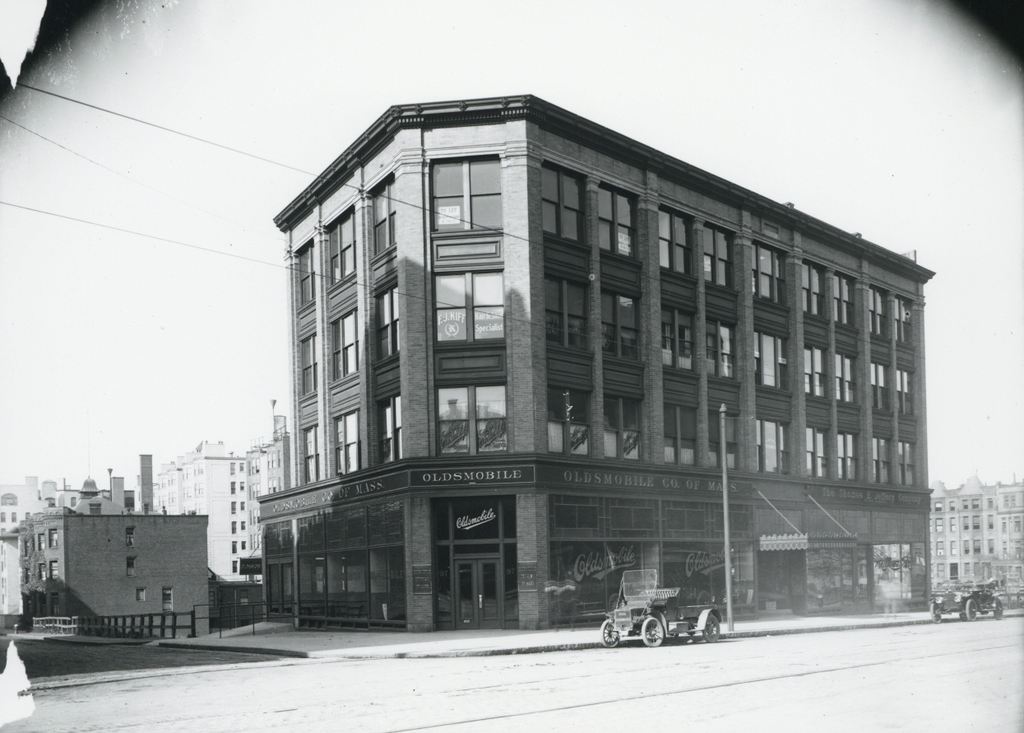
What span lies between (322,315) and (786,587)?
20.5 meters

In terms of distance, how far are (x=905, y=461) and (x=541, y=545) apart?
2633cm

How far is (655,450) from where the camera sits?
115 feet

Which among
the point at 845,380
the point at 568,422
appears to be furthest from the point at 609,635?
the point at 845,380

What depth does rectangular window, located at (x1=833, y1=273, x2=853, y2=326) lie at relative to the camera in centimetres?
4566

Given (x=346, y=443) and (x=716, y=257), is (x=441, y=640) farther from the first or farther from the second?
(x=716, y=257)

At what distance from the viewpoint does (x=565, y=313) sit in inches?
1282

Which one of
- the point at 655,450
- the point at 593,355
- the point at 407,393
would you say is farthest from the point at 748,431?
the point at 407,393

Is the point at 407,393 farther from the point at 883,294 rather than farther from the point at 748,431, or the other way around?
the point at 883,294

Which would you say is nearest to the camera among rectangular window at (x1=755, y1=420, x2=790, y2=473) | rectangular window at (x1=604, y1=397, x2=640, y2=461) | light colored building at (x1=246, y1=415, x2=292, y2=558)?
rectangular window at (x1=604, y1=397, x2=640, y2=461)

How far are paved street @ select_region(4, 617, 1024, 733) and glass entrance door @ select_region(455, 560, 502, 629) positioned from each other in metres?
7.49

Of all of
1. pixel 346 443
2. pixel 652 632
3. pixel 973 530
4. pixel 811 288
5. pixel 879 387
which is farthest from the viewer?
pixel 973 530

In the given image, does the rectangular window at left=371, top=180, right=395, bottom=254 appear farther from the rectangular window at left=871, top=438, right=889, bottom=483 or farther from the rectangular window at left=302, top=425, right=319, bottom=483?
the rectangular window at left=871, top=438, right=889, bottom=483

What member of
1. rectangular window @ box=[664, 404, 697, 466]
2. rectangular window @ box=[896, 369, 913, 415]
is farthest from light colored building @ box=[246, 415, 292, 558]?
rectangular window @ box=[664, 404, 697, 466]

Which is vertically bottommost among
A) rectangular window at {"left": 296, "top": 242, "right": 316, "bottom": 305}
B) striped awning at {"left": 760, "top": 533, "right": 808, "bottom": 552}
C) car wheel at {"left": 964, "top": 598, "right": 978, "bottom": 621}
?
car wheel at {"left": 964, "top": 598, "right": 978, "bottom": 621}
